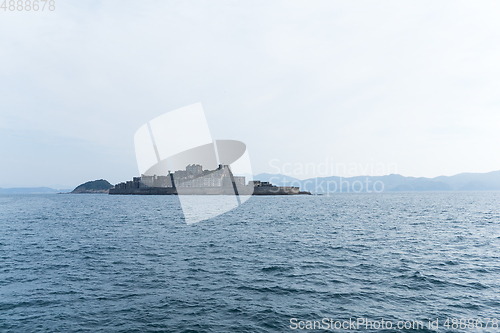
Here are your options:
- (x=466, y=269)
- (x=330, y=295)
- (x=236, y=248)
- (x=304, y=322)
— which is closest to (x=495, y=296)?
(x=466, y=269)

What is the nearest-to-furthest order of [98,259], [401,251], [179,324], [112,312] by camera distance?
1. [179,324]
2. [112,312]
3. [98,259]
4. [401,251]

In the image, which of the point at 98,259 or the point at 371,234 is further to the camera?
the point at 371,234

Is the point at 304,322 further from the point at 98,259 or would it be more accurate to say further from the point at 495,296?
the point at 98,259

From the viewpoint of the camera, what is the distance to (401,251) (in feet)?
116

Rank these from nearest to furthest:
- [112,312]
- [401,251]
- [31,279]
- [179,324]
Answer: [179,324] → [112,312] → [31,279] → [401,251]

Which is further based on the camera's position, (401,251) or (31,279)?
(401,251)

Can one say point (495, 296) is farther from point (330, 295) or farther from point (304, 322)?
point (304, 322)

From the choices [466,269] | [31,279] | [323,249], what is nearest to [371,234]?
[323,249]

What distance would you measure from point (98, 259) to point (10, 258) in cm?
1055

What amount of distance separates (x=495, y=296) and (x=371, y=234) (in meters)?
27.4

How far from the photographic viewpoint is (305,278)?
80.9 feet

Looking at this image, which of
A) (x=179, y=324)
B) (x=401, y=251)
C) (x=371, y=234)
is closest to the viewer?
(x=179, y=324)

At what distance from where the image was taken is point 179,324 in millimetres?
16484

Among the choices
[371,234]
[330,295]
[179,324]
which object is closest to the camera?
[179,324]
